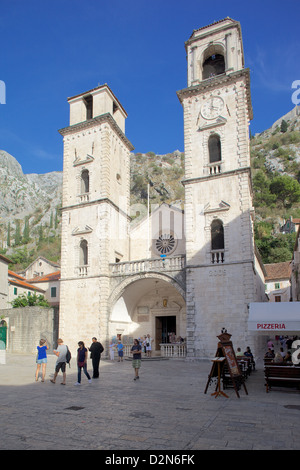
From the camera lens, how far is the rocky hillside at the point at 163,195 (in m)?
67.6

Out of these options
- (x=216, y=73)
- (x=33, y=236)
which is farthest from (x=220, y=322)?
(x=33, y=236)

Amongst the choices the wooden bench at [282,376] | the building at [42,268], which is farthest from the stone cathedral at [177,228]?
the building at [42,268]

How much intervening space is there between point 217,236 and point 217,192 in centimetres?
252

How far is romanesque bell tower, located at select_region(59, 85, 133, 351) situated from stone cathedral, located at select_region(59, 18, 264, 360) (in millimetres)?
70

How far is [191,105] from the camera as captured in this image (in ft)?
73.7

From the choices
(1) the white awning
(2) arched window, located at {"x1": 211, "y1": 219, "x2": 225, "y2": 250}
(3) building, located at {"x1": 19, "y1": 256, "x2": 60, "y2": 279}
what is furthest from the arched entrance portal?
(3) building, located at {"x1": 19, "y1": 256, "x2": 60, "y2": 279}

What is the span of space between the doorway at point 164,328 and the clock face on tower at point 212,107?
523 inches

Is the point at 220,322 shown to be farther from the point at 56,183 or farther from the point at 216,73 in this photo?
the point at 56,183

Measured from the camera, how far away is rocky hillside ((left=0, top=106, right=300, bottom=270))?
67625mm

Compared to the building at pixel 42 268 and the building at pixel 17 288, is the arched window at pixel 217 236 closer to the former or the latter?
the building at pixel 17 288

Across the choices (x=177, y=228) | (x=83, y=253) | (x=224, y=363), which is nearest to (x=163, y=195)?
(x=177, y=228)

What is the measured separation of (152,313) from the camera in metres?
24.8

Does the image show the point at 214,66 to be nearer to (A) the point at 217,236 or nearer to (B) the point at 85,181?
(B) the point at 85,181
